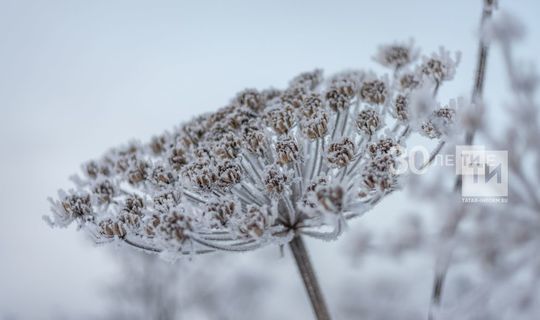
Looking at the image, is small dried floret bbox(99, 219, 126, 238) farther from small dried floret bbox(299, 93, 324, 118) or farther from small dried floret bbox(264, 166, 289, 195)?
small dried floret bbox(299, 93, 324, 118)

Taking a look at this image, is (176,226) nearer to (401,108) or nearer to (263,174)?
(263,174)

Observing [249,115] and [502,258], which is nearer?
[502,258]

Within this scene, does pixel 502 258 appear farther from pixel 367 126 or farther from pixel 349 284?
pixel 349 284

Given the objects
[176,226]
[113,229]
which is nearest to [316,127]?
[176,226]

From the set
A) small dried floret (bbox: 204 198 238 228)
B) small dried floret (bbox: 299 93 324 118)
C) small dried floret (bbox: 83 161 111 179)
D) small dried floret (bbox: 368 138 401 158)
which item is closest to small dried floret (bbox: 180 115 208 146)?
small dried floret (bbox: 83 161 111 179)

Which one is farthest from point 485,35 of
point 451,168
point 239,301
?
point 239,301

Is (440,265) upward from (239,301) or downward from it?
upward
